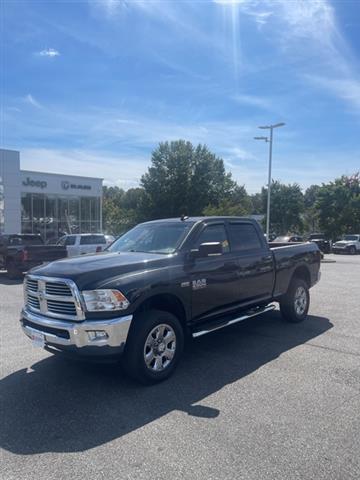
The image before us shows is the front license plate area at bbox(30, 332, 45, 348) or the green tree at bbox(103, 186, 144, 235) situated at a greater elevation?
the green tree at bbox(103, 186, 144, 235)

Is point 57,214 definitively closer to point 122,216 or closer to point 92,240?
point 92,240

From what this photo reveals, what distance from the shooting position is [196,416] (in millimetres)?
3945

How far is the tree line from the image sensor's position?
48.4 meters

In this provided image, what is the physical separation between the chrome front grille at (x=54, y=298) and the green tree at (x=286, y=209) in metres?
54.1

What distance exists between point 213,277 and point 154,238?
1.08 m

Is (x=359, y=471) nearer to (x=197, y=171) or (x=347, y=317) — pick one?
(x=347, y=317)

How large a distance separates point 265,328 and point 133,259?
3.30 metres

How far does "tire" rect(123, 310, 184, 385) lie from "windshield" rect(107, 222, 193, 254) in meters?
1.05

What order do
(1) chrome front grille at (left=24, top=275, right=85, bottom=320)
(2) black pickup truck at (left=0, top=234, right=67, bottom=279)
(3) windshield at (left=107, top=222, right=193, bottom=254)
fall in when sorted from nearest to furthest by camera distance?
(1) chrome front grille at (left=24, top=275, right=85, bottom=320) < (3) windshield at (left=107, top=222, right=193, bottom=254) < (2) black pickup truck at (left=0, top=234, right=67, bottom=279)

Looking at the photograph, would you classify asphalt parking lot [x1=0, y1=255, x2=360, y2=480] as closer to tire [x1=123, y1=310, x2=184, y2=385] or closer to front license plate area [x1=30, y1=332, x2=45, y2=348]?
tire [x1=123, y1=310, x2=184, y2=385]

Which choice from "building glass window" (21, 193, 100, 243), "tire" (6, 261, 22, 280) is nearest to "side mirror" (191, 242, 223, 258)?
"tire" (6, 261, 22, 280)

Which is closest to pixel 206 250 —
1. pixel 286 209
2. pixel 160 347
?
pixel 160 347

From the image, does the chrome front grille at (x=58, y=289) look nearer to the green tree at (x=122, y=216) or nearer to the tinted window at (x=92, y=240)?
the tinted window at (x=92, y=240)

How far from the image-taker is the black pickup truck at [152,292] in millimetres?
4387
